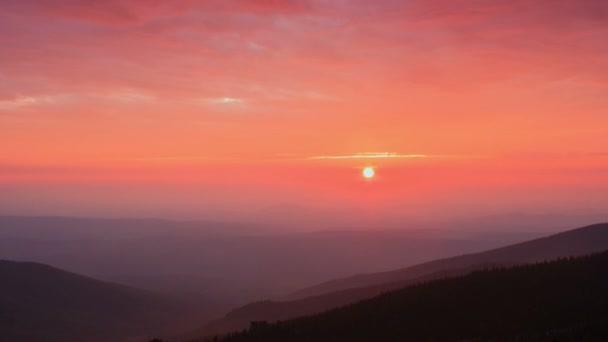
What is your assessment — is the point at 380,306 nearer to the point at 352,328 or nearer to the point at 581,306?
the point at 352,328

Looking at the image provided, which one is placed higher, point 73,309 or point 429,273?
point 73,309

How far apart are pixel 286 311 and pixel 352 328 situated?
79.0 ft

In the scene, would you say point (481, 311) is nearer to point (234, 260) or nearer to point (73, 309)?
point (73, 309)

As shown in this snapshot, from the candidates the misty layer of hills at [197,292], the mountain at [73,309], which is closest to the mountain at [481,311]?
the misty layer of hills at [197,292]

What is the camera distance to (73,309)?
192 ft

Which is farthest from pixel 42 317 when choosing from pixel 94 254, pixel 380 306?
pixel 94 254

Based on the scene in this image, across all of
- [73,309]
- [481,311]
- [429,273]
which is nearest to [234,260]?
[73,309]

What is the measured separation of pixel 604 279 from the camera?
1600 centimetres

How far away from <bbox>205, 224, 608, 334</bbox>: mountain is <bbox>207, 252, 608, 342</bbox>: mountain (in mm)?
16443

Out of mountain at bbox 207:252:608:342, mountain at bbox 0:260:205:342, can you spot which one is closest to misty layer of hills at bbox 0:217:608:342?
mountain at bbox 0:260:205:342

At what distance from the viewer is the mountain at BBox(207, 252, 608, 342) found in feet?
43.7

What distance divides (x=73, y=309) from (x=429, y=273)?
1556 inches

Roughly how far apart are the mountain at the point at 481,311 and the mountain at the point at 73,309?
120 ft

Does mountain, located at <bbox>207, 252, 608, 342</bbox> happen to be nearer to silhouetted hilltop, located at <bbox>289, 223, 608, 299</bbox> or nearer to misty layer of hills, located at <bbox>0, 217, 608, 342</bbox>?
misty layer of hills, located at <bbox>0, 217, 608, 342</bbox>
